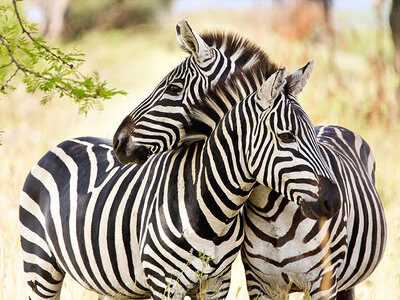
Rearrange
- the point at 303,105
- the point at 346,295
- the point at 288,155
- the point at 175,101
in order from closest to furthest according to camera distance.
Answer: the point at 288,155
the point at 175,101
the point at 346,295
the point at 303,105

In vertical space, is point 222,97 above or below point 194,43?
below

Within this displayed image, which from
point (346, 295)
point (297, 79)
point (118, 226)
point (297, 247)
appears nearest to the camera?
point (297, 79)

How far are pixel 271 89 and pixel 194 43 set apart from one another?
32.3 inches

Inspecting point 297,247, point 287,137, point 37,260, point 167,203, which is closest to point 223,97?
point 287,137

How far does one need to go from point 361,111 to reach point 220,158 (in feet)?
24.0

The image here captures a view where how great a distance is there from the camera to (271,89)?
3436 millimetres

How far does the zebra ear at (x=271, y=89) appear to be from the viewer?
3.41 meters

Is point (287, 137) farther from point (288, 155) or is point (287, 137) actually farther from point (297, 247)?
point (297, 247)

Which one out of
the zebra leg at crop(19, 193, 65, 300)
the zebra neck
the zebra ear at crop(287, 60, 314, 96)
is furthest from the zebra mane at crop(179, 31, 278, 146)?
the zebra leg at crop(19, 193, 65, 300)

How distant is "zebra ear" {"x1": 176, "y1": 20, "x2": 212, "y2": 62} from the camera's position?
3.95 meters

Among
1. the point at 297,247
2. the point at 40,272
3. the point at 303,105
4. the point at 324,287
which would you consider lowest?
the point at 40,272

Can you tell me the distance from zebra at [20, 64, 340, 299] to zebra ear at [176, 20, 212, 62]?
471 millimetres

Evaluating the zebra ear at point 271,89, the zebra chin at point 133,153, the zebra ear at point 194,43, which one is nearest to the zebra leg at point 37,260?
the zebra chin at point 133,153

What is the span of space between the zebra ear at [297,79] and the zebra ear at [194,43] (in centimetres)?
70
